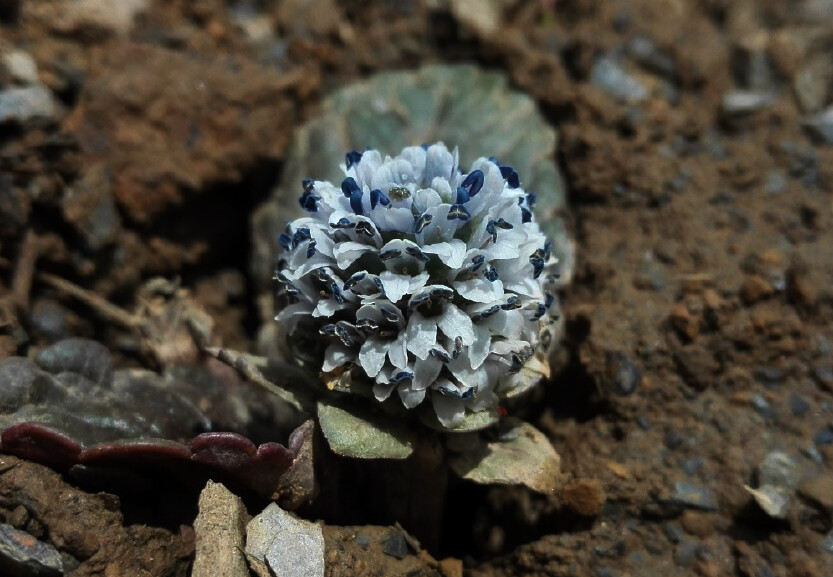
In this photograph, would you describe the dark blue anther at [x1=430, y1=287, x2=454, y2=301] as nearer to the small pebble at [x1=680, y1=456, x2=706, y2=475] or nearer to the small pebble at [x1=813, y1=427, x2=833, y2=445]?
the small pebble at [x1=680, y1=456, x2=706, y2=475]

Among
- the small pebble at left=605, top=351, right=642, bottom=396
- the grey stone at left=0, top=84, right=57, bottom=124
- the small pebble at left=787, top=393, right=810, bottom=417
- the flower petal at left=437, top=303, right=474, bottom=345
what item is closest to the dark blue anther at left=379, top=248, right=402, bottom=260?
the flower petal at left=437, top=303, right=474, bottom=345

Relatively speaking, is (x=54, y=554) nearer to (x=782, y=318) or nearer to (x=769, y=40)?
(x=782, y=318)

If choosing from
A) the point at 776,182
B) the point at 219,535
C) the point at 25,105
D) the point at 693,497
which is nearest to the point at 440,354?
the point at 219,535

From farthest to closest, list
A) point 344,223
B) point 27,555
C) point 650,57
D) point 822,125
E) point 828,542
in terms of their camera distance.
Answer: point 650,57, point 822,125, point 828,542, point 344,223, point 27,555

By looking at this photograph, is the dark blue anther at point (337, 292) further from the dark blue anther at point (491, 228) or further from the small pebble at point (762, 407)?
the small pebble at point (762, 407)

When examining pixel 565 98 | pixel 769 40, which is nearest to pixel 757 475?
pixel 565 98

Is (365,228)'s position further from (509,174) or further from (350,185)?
(509,174)
